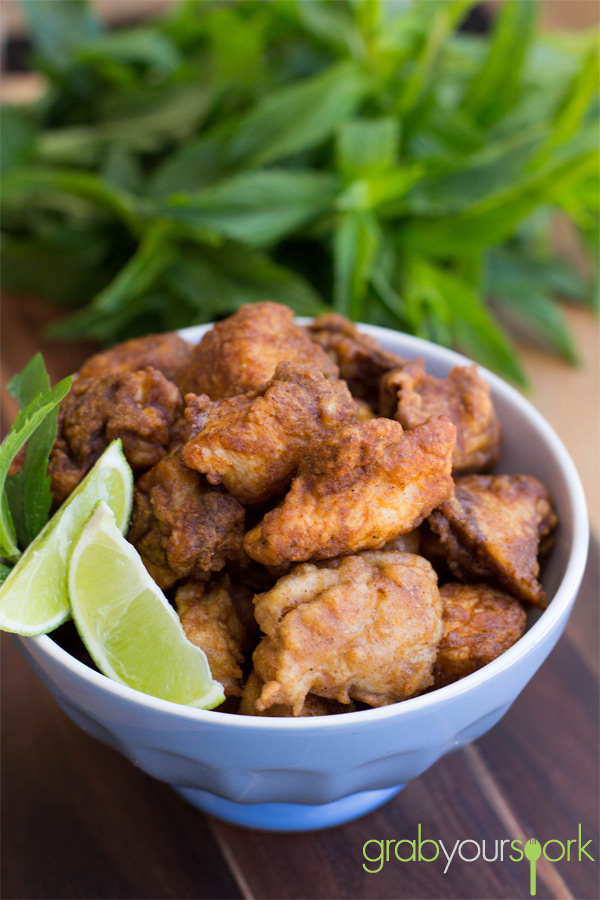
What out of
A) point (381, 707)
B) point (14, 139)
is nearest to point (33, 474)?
point (381, 707)

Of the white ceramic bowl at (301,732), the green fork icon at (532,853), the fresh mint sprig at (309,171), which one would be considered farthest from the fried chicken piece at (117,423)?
the fresh mint sprig at (309,171)

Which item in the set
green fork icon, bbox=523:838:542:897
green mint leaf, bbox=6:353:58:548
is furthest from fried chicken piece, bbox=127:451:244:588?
green fork icon, bbox=523:838:542:897

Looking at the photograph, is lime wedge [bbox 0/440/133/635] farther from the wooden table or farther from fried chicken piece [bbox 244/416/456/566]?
the wooden table

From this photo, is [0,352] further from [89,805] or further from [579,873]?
[579,873]

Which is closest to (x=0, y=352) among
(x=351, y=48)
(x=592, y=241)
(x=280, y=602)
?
(x=351, y=48)

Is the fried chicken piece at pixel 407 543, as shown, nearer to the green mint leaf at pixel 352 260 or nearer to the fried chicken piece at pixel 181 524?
the fried chicken piece at pixel 181 524

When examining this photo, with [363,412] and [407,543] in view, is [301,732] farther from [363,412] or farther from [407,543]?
[363,412]

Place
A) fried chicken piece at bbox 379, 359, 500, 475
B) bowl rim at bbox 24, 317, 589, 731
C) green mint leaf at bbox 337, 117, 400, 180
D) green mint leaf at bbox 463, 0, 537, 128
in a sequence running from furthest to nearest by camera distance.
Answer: green mint leaf at bbox 463, 0, 537, 128 < green mint leaf at bbox 337, 117, 400, 180 < fried chicken piece at bbox 379, 359, 500, 475 < bowl rim at bbox 24, 317, 589, 731
